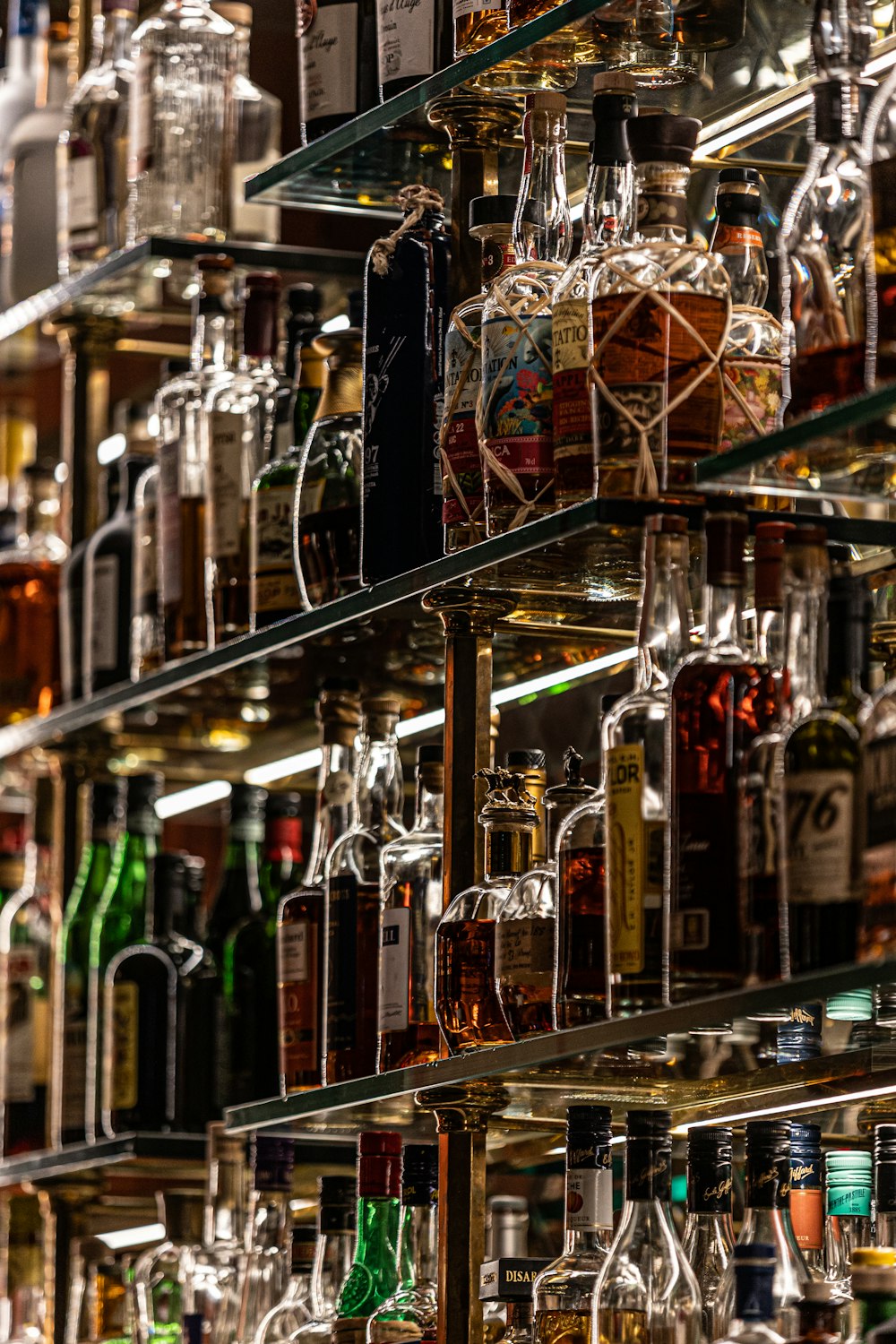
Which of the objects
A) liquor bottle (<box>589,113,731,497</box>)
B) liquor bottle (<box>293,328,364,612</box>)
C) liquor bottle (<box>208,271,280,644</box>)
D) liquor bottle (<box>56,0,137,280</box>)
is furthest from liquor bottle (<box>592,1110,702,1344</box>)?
Result: liquor bottle (<box>56,0,137,280</box>)

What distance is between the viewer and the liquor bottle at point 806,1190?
5.65 feet

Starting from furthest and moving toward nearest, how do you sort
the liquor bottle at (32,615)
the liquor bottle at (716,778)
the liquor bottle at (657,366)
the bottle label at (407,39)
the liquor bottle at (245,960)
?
the liquor bottle at (32,615) < the liquor bottle at (245,960) < the bottle label at (407,39) < the liquor bottle at (657,366) < the liquor bottle at (716,778)

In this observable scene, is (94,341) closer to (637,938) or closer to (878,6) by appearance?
(878,6)

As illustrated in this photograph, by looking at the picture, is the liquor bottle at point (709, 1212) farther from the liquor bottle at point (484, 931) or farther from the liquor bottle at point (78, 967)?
the liquor bottle at point (78, 967)

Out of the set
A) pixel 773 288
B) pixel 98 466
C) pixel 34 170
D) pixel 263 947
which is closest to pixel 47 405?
pixel 34 170

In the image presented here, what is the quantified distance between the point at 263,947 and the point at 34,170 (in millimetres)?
1156

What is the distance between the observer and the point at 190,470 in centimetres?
262

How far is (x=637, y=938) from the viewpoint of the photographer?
1603mm

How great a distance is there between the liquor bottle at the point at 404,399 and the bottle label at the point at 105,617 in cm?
84

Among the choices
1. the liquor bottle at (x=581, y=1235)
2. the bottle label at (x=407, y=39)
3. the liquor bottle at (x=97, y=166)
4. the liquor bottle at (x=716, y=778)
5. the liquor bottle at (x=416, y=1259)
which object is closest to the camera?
the liquor bottle at (x=716, y=778)

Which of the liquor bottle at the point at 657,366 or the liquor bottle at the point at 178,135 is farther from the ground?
the liquor bottle at the point at 178,135

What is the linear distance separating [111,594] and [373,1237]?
3.22 feet

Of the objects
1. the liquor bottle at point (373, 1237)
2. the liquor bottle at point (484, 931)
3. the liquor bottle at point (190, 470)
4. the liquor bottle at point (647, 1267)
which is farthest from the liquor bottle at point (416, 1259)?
the liquor bottle at point (190, 470)

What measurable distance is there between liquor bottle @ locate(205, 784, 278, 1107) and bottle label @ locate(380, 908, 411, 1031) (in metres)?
0.58
